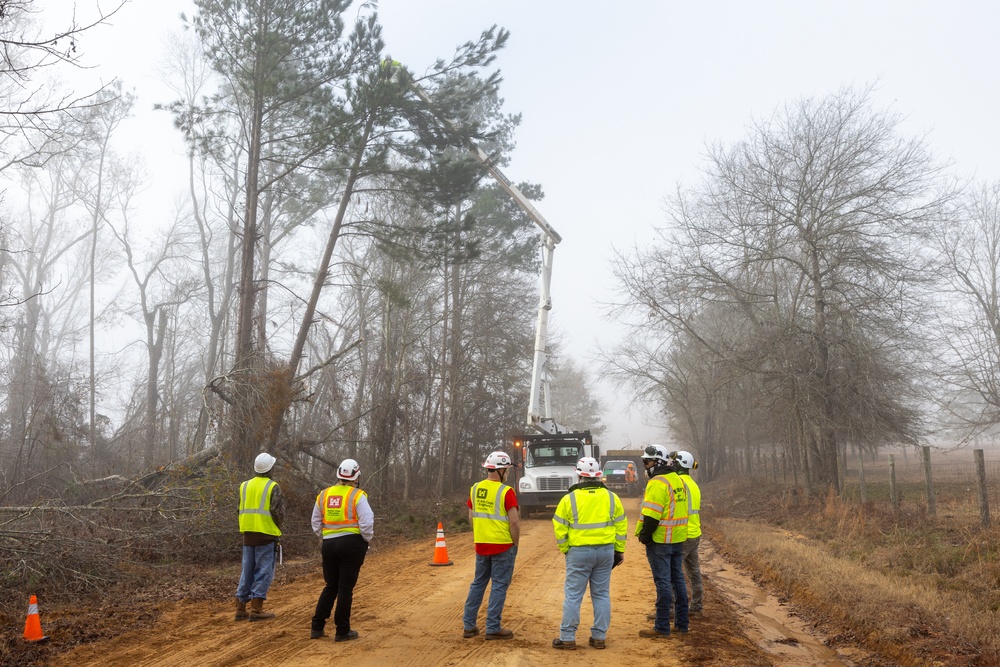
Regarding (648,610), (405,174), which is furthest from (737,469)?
(648,610)

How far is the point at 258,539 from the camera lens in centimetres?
891

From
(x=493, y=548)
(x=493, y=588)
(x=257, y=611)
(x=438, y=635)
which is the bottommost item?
(x=438, y=635)

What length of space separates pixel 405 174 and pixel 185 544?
33.4 ft

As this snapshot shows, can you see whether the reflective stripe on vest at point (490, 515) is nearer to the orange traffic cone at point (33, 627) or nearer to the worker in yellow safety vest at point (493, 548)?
the worker in yellow safety vest at point (493, 548)

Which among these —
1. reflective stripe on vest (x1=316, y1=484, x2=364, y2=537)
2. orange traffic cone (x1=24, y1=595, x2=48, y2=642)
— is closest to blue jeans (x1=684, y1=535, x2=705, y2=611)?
reflective stripe on vest (x1=316, y1=484, x2=364, y2=537)

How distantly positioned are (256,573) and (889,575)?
901cm

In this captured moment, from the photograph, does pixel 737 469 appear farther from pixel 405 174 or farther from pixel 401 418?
pixel 405 174

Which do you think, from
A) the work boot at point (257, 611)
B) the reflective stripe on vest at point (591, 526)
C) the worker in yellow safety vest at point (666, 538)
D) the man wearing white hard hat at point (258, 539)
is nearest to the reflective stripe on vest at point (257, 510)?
the man wearing white hard hat at point (258, 539)

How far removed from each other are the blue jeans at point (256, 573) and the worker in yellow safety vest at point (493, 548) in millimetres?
2567

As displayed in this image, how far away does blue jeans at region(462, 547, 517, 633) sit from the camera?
26.0 ft

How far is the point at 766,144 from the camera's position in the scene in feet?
76.8

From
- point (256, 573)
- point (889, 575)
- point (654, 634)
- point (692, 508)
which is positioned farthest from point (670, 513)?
point (889, 575)

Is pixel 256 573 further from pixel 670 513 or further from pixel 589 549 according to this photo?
pixel 670 513

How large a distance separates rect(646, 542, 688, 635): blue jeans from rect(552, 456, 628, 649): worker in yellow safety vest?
2.30 feet
